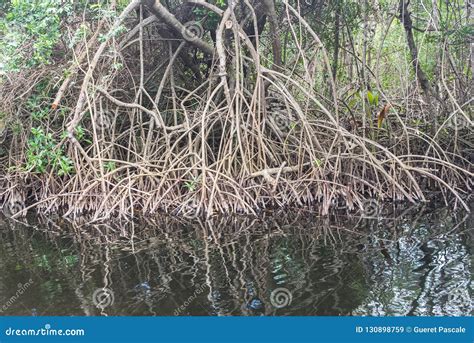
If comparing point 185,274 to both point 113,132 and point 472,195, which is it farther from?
point 472,195

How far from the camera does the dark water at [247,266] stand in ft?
9.56

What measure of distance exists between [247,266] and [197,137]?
230 centimetres

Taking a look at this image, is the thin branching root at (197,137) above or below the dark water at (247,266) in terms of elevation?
above

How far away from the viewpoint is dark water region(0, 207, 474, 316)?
291cm

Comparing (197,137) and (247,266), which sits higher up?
(197,137)

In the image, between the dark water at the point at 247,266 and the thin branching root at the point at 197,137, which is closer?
the dark water at the point at 247,266

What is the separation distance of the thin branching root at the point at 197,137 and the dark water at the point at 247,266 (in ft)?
1.40

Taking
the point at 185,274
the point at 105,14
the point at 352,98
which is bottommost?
the point at 185,274

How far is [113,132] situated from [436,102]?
14.2 feet

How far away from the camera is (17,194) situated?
5938mm

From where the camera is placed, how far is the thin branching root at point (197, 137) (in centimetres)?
515

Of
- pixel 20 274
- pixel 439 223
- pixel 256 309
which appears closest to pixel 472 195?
pixel 439 223

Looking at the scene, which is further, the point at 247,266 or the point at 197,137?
the point at 197,137

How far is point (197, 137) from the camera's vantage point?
18.0 feet
